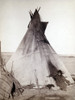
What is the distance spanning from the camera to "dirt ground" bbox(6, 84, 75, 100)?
2.25 meters

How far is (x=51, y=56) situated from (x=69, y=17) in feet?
1.72

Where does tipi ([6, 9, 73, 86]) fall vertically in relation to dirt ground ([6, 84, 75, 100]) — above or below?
above

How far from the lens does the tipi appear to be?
2.28 meters

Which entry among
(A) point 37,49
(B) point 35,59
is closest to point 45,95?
(B) point 35,59

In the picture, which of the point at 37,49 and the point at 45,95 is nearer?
the point at 45,95

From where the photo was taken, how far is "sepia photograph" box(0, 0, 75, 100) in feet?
7.42

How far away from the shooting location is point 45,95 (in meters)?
2.25

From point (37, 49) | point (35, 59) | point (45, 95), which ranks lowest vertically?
point (45, 95)

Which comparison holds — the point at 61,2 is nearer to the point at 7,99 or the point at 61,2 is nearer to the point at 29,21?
the point at 29,21

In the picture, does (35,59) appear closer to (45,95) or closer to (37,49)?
(37,49)

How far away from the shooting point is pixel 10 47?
7.76 feet

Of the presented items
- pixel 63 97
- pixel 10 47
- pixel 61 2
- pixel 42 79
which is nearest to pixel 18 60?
pixel 10 47

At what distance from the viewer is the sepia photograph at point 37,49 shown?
2.26 metres

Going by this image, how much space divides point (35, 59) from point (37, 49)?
12cm
